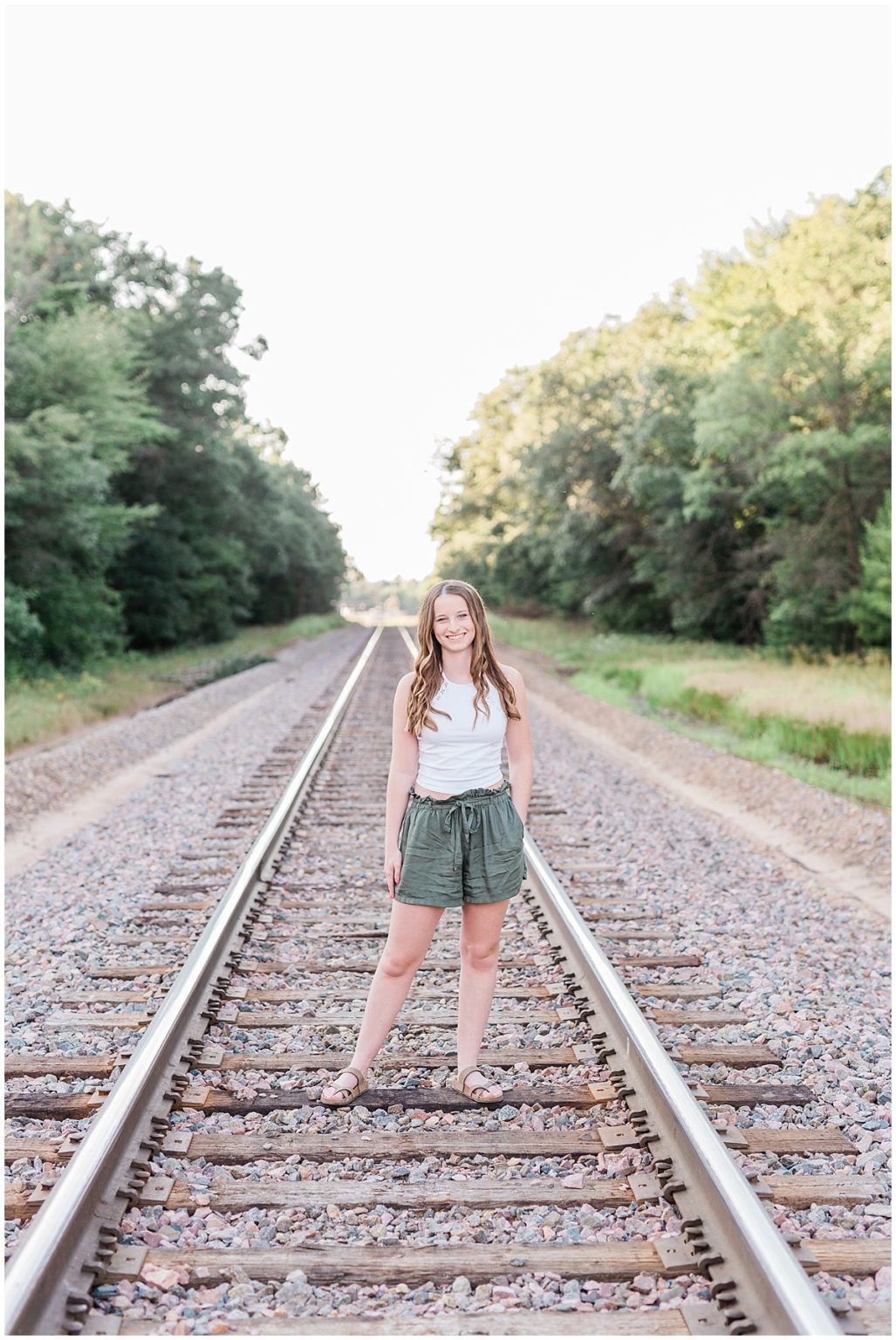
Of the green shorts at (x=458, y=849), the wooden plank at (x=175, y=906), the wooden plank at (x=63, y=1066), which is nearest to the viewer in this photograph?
the green shorts at (x=458, y=849)

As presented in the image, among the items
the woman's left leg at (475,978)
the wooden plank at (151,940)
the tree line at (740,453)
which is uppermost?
the tree line at (740,453)

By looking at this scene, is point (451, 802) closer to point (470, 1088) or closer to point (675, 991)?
point (470, 1088)

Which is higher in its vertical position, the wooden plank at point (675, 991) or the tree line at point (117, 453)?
the tree line at point (117, 453)

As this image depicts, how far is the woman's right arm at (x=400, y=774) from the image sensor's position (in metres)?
3.56

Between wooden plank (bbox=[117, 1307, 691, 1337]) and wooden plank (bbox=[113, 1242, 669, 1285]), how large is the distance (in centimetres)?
14

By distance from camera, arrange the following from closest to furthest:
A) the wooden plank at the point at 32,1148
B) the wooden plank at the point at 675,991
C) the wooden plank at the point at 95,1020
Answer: the wooden plank at the point at 32,1148, the wooden plank at the point at 95,1020, the wooden plank at the point at 675,991

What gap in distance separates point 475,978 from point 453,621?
1302mm

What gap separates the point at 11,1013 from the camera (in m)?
4.49

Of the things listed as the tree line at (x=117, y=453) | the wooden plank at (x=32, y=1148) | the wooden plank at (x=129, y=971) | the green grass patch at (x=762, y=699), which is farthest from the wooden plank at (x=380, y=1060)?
the tree line at (x=117, y=453)

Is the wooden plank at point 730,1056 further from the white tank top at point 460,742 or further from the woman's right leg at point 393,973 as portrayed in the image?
the white tank top at point 460,742

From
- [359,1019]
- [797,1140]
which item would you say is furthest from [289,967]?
[797,1140]

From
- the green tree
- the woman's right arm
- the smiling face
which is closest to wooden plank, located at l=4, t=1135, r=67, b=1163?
the woman's right arm

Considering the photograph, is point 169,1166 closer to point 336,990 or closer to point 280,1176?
point 280,1176

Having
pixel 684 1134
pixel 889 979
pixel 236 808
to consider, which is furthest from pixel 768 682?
pixel 684 1134
